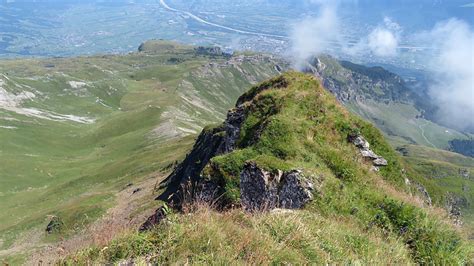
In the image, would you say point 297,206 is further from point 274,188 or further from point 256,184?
point 256,184

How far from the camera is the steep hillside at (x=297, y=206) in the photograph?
8828mm

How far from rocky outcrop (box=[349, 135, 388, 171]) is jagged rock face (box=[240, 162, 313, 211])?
9.34 m

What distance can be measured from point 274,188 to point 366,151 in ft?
33.8

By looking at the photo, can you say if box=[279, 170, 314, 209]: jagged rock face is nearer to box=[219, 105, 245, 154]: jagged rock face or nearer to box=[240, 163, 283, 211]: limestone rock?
box=[240, 163, 283, 211]: limestone rock

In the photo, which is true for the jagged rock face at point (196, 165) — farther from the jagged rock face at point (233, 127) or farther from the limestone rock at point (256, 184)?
the limestone rock at point (256, 184)

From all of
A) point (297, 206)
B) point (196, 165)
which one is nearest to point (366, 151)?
point (297, 206)

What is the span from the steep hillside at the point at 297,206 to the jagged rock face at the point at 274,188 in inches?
2.2

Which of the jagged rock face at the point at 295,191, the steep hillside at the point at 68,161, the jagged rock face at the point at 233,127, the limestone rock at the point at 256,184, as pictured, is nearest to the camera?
the jagged rock face at the point at 295,191

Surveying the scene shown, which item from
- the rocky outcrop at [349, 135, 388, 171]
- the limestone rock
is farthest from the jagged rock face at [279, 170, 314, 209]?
the rocky outcrop at [349, 135, 388, 171]

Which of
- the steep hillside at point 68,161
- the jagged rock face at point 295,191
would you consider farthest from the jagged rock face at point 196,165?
the jagged rock face at point 295,191

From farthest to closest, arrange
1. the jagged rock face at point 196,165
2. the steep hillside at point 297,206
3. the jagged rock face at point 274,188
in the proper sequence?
1. the jagged rock face at point 196,165
2. the jagged rock face at point 274,188
3. the steep hillside at point 297,206

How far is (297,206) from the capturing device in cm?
1927

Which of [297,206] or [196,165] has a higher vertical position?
[297,206]

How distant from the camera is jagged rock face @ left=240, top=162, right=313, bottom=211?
1928 cm
